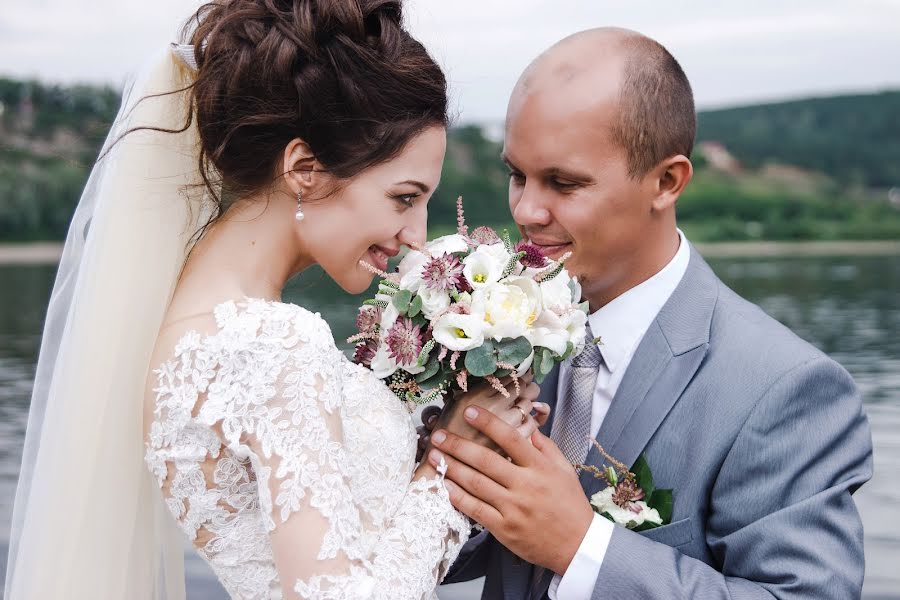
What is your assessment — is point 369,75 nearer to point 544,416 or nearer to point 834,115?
point 544,416

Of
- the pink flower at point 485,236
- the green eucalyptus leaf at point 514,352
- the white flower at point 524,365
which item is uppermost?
the pink flower at point 485,236

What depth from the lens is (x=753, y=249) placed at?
70562 mm

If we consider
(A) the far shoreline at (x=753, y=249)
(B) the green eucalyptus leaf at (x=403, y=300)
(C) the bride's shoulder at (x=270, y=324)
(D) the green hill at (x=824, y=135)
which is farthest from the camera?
(D) the green hill at (x=824, y=135)

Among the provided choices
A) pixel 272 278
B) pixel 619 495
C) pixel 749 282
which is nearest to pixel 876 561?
pixel 619 495

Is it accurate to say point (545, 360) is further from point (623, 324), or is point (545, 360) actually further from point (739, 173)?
point (739, 173)

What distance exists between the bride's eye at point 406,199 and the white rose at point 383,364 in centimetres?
41

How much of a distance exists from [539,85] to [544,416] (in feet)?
3.50

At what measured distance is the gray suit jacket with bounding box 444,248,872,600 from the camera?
103 inches

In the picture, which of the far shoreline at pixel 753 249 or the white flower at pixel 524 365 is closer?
the white flower at pixel 524 365

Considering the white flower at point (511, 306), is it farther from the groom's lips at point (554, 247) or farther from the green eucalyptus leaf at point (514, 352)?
the groom's lips at point (554, 247)

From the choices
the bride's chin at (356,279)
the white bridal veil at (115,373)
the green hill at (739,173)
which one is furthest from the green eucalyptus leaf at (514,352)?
the green hill at (739,173)

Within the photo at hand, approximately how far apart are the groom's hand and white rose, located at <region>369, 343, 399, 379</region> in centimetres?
22

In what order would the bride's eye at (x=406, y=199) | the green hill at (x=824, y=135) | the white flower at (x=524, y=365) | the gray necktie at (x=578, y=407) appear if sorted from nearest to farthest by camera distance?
the white flower at (x=524, y=365), the bride's eye at (x=406, y=199), the gray necktie at (x=578, y=407), the green hill at (x=824, y=135)

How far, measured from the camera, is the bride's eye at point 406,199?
285 cm
